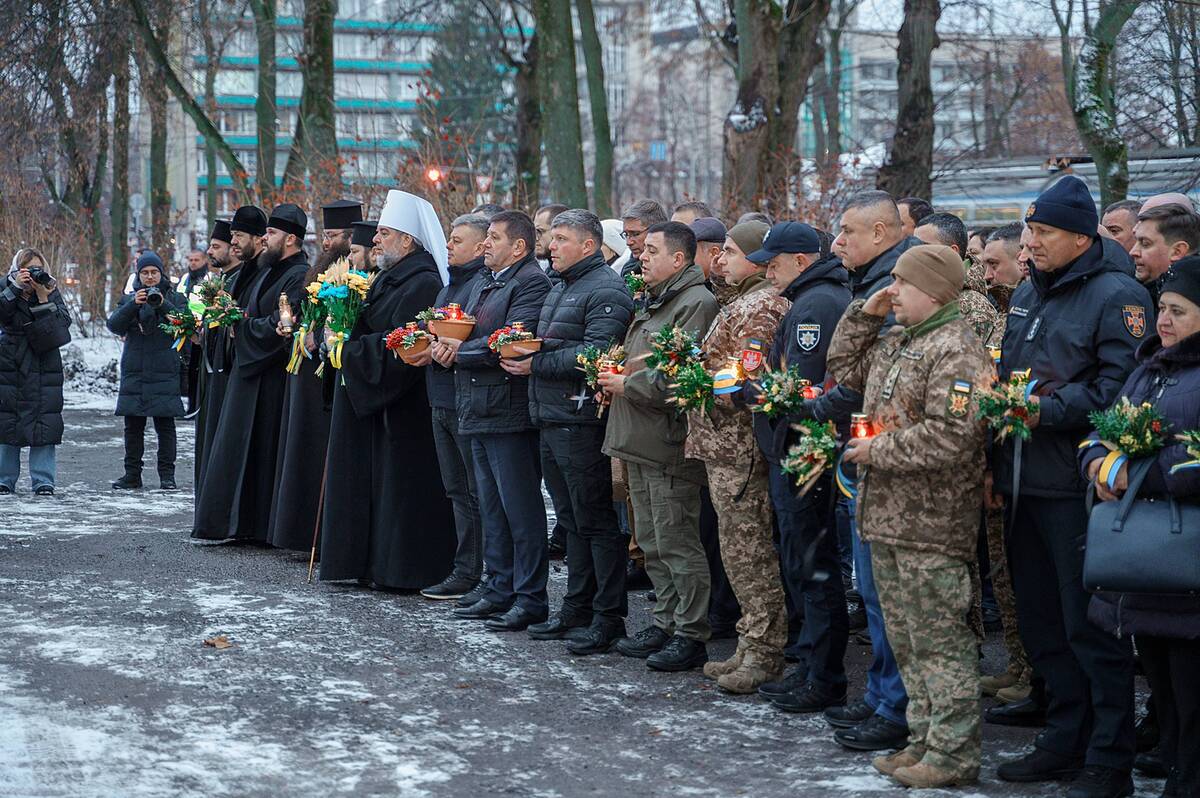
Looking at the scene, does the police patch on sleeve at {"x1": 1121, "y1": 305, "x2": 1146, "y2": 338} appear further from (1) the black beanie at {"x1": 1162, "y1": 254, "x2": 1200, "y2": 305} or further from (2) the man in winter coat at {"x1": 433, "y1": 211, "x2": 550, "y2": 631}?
(2) the man in winter coat at {"x1": 433, "y1": 211, "x2": 550, "y2": 631}

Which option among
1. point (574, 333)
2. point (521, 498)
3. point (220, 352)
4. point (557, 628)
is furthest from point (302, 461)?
point (574, 333)

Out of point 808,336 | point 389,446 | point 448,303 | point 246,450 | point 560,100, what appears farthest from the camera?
point 560,100

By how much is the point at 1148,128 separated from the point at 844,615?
1324 centimetres

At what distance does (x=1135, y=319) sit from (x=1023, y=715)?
1.89 metres

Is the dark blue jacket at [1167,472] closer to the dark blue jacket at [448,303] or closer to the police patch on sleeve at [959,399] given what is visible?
the police patch on sleeve at [959,399]

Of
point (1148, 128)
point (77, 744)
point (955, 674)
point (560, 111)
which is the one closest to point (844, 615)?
point (955, 674)

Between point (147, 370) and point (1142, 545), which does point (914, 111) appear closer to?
point (147, 370)

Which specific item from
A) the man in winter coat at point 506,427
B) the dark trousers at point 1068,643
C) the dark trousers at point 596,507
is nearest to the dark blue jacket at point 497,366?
the man in winter coat at point 506,427

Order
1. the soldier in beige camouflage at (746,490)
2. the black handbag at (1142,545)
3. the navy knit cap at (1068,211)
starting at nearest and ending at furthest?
the black handbag at (1142,545) → the navy knit cap at (1068,211) → the soldier in beige camouflage at (746,490)

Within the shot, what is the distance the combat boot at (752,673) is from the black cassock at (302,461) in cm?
423

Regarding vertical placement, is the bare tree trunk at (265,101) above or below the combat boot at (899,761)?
above

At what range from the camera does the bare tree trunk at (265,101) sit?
84.1 feet

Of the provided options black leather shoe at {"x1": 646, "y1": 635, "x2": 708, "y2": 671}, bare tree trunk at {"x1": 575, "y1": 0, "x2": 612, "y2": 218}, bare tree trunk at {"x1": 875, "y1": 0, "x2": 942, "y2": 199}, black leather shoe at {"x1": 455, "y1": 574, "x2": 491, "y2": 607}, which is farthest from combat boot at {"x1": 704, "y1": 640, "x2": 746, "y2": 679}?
bare tree trunk at {"x1": 575, "y1": 0, "x2": 612, "y2": 218}

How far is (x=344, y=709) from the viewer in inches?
265
